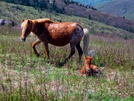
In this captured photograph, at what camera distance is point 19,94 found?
20.8 ft

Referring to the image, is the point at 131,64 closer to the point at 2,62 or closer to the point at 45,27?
the point at 45,27

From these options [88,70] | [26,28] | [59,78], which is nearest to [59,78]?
[59,78]

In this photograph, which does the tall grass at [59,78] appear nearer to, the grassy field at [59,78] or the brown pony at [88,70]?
the grassy field at [59,78]

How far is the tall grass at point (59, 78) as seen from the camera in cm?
650

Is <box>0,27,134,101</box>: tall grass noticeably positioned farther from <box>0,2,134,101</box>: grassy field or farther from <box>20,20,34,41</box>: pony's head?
<box>20,20,34,41</box>: pony's head

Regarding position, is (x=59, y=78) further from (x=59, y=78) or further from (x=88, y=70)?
(x=88, y=70)

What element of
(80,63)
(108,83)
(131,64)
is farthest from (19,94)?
(131,64)

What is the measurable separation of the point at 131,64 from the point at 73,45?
7.33 feet

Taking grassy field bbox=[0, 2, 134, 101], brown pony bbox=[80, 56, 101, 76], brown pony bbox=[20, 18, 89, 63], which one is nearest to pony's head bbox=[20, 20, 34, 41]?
brown pony bbox=[20, 18, 89, 63]

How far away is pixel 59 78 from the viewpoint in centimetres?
861

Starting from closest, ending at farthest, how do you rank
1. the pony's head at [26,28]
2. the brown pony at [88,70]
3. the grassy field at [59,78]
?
the grassy field at [59,78] < the brown pony at [88,70] < the pony's head at [26,28]

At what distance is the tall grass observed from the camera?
6.50 m

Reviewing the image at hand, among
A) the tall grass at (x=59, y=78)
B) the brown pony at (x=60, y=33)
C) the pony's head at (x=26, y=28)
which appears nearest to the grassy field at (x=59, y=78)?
the tall grass at (x=59, y=78)

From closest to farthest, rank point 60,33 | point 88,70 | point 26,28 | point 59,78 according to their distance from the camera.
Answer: point 59,78 → point 88,70 → point 26,28 → point 60,33
